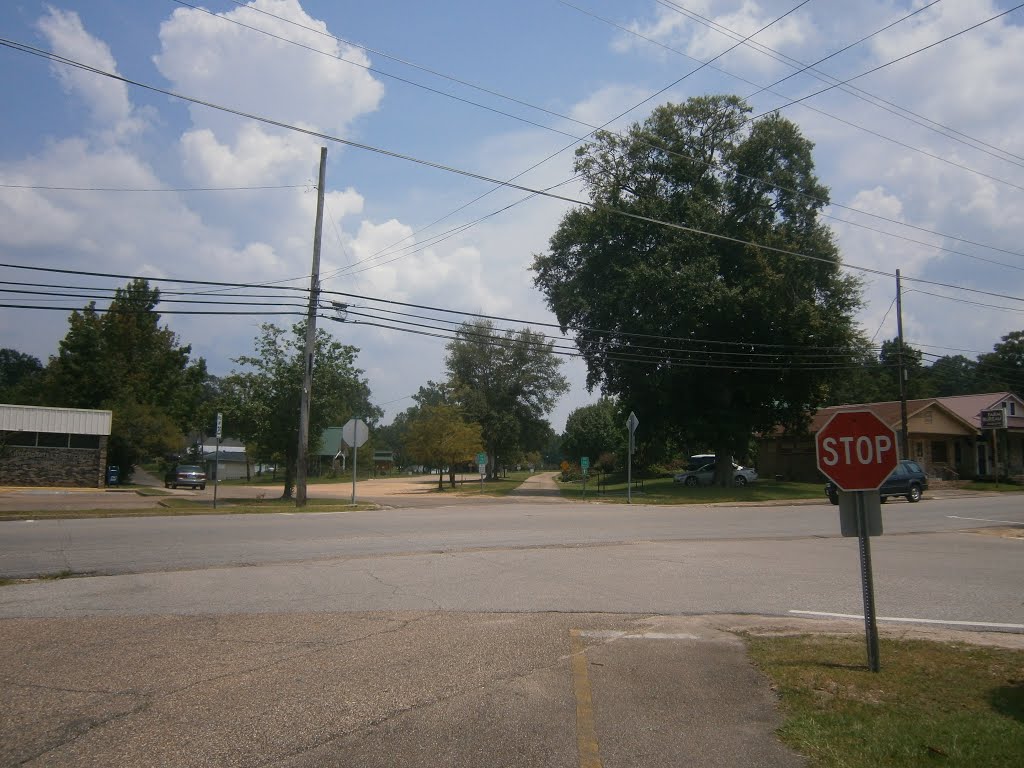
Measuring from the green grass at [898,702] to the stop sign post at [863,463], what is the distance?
468 mm

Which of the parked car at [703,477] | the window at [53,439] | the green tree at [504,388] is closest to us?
the window at [53,439]

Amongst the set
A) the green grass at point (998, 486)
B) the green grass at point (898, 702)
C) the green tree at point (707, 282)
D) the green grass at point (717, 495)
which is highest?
the green tree at point (707, 282)

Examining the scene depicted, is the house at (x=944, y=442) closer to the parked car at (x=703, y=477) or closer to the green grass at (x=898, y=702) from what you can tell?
the parked car at (x=703, y=477)

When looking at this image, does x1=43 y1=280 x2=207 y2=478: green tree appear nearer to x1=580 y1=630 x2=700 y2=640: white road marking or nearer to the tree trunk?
the tree trunk

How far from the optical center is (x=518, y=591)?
10.1 m

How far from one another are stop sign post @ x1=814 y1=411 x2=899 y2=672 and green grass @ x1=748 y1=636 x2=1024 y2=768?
468 millimetres

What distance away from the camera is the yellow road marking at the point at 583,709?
4645mm

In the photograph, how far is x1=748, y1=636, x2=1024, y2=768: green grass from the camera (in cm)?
458

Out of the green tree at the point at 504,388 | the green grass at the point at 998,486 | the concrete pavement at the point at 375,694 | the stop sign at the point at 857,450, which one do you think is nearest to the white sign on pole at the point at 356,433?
the concrete pavement at the point at 375,694

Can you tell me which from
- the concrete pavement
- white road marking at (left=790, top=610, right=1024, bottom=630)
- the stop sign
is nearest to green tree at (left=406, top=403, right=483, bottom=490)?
white road marking at (left=790, top=610, right=1024, bottom=630)

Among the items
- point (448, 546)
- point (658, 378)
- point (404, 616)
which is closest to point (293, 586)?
point (404, 616)

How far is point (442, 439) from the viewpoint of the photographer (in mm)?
50156

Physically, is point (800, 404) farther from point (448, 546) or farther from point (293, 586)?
point (293, 586)

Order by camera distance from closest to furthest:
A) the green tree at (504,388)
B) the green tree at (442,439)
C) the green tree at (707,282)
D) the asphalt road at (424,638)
Result: the asphalt road at (424,638) → the green tree at (707,282) → the green tree at (442,439) → the green tree at (504,388)
